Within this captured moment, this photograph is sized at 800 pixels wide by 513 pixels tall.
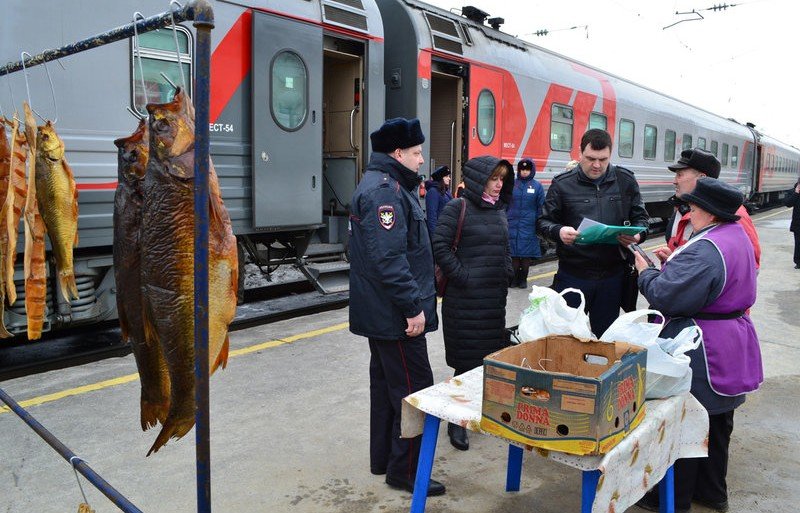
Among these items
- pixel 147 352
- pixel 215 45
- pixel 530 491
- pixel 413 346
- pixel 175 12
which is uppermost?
pixel 215 45

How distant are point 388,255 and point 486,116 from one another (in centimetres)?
689

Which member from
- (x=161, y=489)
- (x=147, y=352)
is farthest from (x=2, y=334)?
(x=147, y=352)

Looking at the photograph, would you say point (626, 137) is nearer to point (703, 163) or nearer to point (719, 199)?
point (703, 163)

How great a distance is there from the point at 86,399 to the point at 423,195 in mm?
5222

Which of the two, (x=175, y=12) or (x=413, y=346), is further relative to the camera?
(x=413, y=346)

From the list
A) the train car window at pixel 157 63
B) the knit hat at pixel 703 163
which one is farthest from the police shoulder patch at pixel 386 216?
the train car window at pixel 157 63

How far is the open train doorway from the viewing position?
931 centimetres

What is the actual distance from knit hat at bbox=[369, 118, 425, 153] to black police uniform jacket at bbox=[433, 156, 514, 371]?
62 centimetres

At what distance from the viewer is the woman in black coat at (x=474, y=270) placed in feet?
12.4

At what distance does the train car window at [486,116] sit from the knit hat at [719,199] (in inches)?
260

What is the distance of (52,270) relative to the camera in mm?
5211

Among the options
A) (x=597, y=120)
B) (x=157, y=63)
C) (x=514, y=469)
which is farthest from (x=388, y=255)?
(x=597, y=120)

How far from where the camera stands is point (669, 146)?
637 inches

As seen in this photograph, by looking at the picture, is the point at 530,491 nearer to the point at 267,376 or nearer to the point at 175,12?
the point at 267,376
